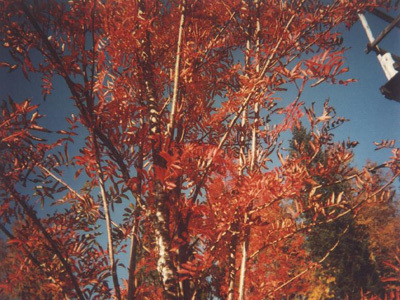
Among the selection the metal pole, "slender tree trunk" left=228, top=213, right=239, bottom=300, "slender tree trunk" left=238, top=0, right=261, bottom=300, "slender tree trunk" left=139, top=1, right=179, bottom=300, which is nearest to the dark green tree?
the metal pole

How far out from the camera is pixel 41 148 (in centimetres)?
198

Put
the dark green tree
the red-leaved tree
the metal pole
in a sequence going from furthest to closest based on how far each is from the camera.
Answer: the dark green tree, the metal pole, the red-leaved tree

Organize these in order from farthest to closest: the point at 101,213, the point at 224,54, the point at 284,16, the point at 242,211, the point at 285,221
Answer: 1. the point at 224,54
2. the point at 284,16
3. the point at 285,221
4. the point at 242,211
5. the point at 101,213

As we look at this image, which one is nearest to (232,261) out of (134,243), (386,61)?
(134,243)

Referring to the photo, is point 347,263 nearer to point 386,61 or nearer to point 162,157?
point 386,61

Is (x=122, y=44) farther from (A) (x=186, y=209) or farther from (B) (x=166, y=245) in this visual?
(B) (x=166, y=245)

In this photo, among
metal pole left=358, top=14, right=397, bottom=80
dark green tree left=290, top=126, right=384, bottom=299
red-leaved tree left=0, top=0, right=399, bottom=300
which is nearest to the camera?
red-leaved tree left=0, top=0, right=399, bottom=300

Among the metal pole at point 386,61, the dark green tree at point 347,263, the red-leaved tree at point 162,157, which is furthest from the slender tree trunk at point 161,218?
the dark green tree at point 347,263

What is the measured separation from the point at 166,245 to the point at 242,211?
0.68 metres

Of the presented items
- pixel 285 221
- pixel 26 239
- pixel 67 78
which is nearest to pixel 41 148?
pixel 26 239

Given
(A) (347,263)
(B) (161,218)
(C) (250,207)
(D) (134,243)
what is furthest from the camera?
(A) (347,263)

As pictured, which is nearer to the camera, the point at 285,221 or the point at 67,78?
the point at 67,78

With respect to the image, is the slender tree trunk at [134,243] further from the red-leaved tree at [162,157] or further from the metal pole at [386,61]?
the metal pole at [386,61]

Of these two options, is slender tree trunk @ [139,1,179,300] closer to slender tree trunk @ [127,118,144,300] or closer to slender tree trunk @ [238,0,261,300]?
slender tree trunk @ [127,118,144,300]
